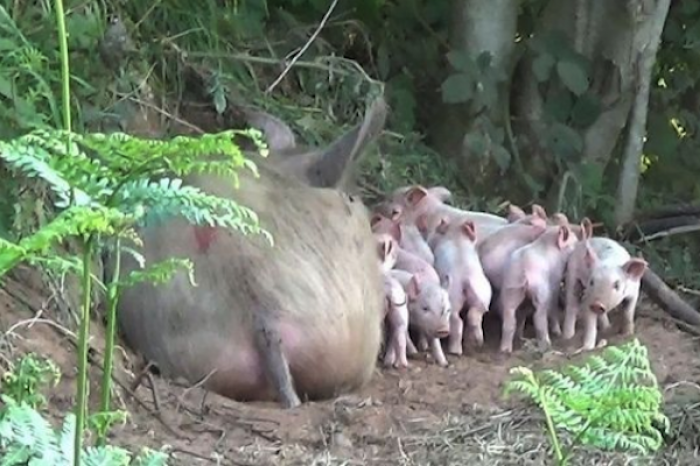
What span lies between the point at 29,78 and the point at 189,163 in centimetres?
249

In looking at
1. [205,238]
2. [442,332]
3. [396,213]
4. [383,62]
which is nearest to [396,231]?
[396,213]

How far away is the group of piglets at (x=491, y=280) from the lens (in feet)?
16.3

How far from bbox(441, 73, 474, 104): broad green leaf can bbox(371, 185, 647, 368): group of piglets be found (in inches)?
36.3

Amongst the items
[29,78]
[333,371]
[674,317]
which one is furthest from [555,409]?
[674,317]

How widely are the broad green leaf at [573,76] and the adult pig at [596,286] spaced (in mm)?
1158

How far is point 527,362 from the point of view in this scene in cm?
500

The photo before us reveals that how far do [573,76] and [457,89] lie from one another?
491 millimetres

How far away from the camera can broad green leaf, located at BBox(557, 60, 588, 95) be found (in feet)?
20.5

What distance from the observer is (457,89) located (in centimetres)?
625

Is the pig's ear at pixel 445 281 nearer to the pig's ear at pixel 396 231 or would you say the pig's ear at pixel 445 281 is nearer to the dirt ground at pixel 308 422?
the pig's ear at pixel 396 231

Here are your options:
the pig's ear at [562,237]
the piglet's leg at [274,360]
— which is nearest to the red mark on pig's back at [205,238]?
the piglet's leg at [274,360]

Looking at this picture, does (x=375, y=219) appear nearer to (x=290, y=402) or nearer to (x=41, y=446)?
(x=290, y=402)

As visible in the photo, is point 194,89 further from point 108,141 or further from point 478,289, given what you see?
point 108,141

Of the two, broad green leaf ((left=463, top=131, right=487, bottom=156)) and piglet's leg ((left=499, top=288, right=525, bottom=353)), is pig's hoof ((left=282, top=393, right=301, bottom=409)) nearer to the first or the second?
piglet's leg ((left=499, top=288, right=525, bottom=353))
